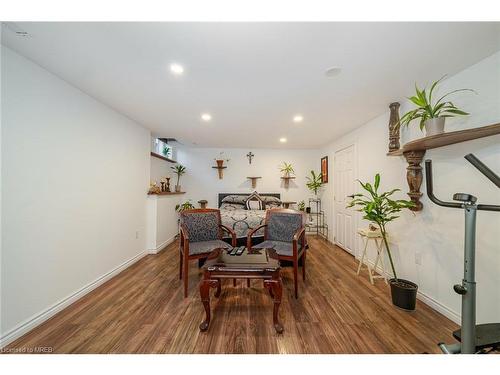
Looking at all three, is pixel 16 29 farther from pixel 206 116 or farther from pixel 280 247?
pixel 280 247

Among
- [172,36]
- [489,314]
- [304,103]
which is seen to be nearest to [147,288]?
[172,36]

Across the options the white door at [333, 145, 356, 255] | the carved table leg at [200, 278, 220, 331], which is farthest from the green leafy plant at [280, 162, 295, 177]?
the carved table leg at [200, 278, 220, 331]

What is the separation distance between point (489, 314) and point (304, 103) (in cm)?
272

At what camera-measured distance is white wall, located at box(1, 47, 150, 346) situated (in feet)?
4.91

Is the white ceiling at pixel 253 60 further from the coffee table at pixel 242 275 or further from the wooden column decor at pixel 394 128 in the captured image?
the coffee table at pixel 242 275

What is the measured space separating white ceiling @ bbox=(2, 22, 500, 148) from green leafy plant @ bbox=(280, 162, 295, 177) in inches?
103

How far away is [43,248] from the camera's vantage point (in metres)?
1.72

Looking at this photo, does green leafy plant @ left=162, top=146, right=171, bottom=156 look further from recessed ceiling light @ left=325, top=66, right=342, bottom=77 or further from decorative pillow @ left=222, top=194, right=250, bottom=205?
recessed ceiling light @ left=325, top=66, right=342, bottom=77

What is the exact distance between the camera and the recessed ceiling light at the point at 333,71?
5.41 feet

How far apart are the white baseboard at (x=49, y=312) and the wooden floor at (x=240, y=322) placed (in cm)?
6

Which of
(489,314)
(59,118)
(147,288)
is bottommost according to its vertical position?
(147,288)

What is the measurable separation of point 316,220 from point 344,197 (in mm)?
1500

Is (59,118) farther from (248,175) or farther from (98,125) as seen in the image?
(248,175)

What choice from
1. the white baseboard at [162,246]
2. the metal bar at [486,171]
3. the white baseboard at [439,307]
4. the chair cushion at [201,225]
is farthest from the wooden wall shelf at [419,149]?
the white baseboard at [162,246]
